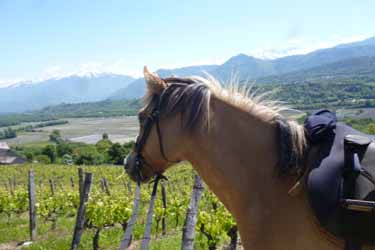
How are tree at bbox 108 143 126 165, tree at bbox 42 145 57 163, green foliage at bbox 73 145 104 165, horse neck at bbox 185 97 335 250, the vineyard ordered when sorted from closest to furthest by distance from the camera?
horse neck at bbox 185 97 335 250
the vineyard
tree at bbox 108 143 126 165
green foliage at bbox 73 145 104 165
tree at bbox 42 145 57 163

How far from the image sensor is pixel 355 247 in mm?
2344

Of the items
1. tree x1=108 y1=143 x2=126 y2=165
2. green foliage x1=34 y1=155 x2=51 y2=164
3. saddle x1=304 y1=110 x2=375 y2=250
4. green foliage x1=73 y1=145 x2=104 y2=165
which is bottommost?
green foliage x1=34 y1=155 x2=51 y2=164

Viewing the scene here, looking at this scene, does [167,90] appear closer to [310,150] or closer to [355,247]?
[310,150]

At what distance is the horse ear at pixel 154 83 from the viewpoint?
113 inches

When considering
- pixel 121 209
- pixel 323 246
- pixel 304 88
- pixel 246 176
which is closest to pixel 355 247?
pixel 323 246

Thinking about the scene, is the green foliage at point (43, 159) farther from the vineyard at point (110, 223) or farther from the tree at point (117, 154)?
the vineyard at point (110, 223)

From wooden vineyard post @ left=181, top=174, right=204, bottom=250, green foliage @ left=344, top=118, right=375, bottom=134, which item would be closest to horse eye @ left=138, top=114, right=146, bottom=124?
wooden vineyard post @ left=181, top=174, right=204, bottom=250

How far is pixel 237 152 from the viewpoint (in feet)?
8.78

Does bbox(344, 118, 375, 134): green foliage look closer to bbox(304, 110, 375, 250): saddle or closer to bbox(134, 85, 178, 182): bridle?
bbox(304, 110, 375, 250): saddle

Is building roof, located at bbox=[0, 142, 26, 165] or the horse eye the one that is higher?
the horse eye

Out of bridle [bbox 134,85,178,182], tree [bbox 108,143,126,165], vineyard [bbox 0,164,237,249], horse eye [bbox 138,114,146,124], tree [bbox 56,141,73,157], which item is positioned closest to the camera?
bridle [bbox 134,85,178,182]

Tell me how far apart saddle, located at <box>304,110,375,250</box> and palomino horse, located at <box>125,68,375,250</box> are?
10cm

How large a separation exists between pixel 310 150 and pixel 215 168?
67 cm

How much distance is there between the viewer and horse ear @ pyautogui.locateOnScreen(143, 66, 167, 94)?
2873 millimetres
